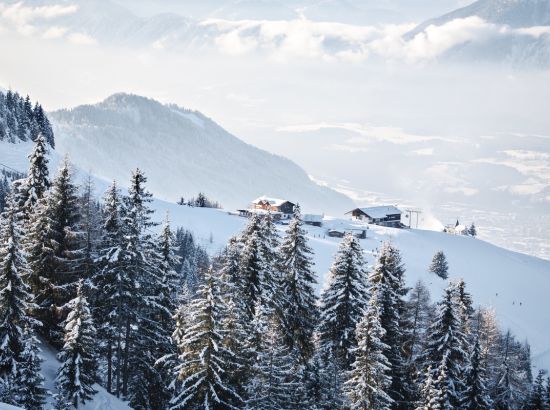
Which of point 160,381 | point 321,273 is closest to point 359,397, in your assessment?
point 160,381

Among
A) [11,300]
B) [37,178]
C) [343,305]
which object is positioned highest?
[37,178]

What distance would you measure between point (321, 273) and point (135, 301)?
283 feet

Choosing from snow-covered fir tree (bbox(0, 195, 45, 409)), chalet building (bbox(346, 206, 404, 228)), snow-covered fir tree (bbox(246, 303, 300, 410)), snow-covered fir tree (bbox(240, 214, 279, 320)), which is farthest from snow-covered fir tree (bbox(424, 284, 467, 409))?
chalet building (bbox(346, 206, 404, 228))

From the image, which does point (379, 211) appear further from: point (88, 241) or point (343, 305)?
point (88, 241)

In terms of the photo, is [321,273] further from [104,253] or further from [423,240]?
[104,253]

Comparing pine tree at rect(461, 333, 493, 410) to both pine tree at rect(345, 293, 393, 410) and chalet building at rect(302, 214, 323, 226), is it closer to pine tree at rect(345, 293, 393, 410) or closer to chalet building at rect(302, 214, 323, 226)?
pine tree at rect(345, 293, 393, 410)

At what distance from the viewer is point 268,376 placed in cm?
3878

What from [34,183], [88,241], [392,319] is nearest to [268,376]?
[392,319]

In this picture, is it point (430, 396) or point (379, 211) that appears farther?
point (379, 211)

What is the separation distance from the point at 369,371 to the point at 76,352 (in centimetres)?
1771

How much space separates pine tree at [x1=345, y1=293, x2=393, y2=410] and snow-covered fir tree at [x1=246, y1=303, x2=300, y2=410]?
3782 mm

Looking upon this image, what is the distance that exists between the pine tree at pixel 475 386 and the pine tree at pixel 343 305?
8.32 meters

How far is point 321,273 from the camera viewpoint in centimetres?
12875

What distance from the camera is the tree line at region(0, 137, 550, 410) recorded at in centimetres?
3825
